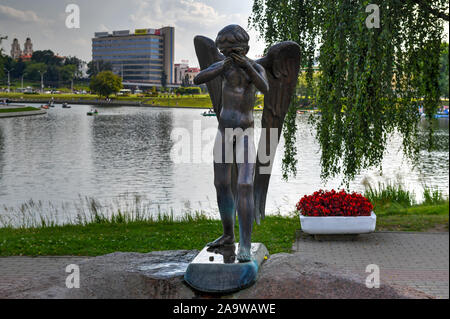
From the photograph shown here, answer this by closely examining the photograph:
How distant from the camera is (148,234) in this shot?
32.4ft

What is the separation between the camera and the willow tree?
7961mm

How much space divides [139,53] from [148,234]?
119 m

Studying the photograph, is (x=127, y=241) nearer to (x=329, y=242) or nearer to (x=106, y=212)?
(x=329, y=242)

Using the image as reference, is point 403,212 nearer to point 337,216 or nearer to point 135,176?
point 337,216

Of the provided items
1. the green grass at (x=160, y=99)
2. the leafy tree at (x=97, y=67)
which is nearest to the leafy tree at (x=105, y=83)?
the green grass at (x=160, y=99)

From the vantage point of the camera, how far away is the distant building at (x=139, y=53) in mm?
123250

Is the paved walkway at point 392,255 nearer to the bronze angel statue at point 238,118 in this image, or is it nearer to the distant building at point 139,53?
the bronze angel statue at point 238,118

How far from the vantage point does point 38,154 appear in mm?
26312

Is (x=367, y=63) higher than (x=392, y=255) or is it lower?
higher

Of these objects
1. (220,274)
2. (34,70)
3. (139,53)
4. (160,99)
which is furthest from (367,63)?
(139,53)

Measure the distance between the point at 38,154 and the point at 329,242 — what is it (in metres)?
20.8

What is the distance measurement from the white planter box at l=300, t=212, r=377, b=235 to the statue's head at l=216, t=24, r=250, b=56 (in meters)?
4.99

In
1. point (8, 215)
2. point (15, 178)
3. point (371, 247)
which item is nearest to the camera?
point (371, 247)
